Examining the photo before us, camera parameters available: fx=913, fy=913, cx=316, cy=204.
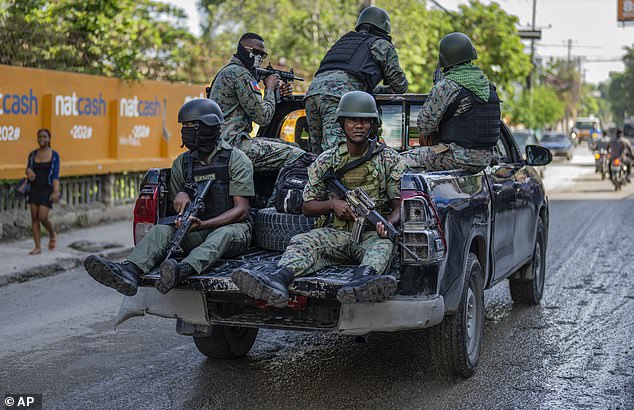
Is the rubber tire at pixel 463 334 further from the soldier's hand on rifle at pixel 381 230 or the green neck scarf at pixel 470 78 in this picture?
the green neck scarf at pixel 470 78

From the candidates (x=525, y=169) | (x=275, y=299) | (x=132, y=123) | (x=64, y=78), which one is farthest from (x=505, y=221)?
(x=132, y=123)

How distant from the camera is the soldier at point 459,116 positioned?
657 cm

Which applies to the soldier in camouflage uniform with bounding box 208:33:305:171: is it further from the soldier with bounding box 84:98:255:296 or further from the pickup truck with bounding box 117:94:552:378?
the soldier with bounding box 84:98:255:296

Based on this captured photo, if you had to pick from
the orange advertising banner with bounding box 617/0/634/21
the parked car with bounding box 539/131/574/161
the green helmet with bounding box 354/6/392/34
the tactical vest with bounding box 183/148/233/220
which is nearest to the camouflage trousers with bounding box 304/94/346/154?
the green helmet with bounding box 354/6/392/34

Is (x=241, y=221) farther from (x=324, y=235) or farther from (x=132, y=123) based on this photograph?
(x=132, y=123)

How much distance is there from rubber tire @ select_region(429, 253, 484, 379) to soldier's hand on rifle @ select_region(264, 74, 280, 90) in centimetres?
220

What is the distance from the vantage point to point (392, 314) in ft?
16.4

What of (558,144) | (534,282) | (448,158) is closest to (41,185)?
(534,282)

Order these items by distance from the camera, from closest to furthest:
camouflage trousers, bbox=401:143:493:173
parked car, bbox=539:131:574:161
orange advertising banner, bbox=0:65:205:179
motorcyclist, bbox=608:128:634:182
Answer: camouflage trousers, bbox=401:143:493:173
orange advertising banner, bbox=0:65:205:179
motorcyclist, bbox=608:128:634:182
parked car, bbox=539:131:574:161

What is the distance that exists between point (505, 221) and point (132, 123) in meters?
10.2

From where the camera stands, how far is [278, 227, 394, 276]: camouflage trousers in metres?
5.14

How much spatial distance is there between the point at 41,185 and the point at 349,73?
6047 mm

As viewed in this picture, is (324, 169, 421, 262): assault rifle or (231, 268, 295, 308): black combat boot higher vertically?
(324, 169, 421, 262): assault rifle

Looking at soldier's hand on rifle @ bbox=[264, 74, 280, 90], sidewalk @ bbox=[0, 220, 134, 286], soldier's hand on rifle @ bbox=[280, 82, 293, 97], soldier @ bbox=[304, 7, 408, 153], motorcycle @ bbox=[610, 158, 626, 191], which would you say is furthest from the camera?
motorcycle @ bbox=[610, 158, 626, 191]
